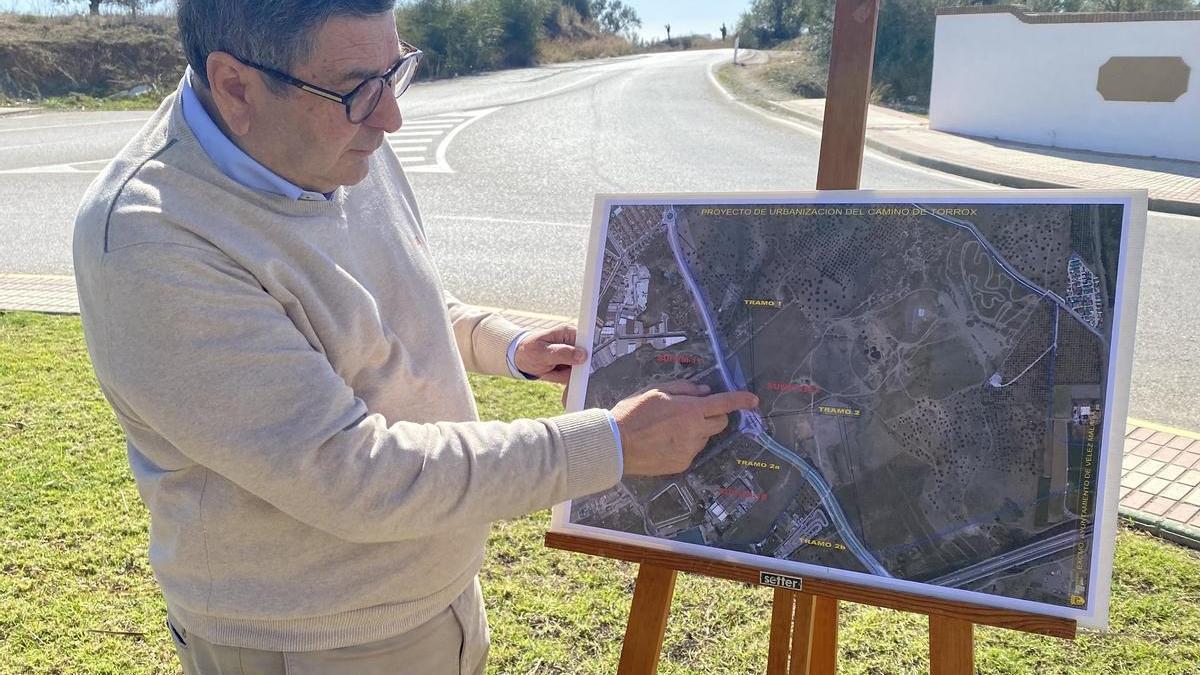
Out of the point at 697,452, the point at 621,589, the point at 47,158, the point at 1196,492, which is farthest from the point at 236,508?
the point at 47,158

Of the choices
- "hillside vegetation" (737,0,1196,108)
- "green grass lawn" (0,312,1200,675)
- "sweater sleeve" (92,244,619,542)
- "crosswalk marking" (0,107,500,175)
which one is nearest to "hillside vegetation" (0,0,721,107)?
"crosswalk marking" (0,107,500,175)

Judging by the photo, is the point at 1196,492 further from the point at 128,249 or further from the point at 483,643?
the point at 128,249

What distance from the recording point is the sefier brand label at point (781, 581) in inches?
66.4

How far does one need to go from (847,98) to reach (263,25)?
1093mm

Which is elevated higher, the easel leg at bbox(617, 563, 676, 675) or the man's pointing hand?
the man's pointing hand

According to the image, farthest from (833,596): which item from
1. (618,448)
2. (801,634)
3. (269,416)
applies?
(269,416)

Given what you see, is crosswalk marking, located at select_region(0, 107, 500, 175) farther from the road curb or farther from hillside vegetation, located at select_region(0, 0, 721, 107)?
the road curb

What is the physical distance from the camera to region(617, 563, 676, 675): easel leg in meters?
1.96

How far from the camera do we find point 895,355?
5.36 feet

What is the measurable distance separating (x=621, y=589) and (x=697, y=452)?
5.42 ft

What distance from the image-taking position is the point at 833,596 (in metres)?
1.66

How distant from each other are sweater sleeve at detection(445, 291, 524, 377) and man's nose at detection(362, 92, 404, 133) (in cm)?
65

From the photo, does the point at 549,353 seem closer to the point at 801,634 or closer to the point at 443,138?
the point at 801,634

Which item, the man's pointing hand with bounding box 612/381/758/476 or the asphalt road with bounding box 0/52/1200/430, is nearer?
the man's pointing hand with bounding box 612/381/758/476
